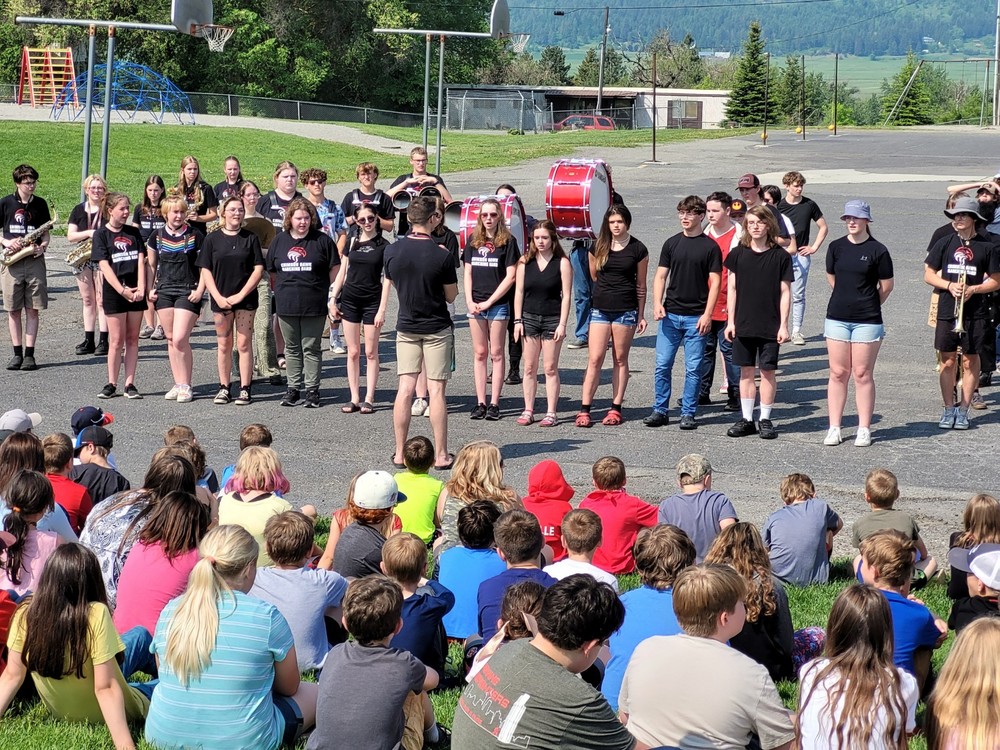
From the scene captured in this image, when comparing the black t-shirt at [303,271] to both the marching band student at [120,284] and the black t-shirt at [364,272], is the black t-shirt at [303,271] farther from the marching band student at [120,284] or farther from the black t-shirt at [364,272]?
the marching band student at [120,284]

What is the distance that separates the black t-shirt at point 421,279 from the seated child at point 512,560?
4569 mm

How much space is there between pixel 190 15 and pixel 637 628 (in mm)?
14625

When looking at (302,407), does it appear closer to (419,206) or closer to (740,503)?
(419,206)

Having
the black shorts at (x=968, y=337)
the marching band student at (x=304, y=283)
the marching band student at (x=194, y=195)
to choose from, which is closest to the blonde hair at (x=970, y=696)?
the black shorts at (x=968, y=337)

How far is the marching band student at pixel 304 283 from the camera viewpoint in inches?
470

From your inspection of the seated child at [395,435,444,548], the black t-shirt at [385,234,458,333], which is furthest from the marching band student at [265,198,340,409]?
the seated child at [395,435,444,548]

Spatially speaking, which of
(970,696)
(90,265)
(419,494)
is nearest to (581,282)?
(90,265)

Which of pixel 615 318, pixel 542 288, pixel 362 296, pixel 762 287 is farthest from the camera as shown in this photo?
pixel 362 296

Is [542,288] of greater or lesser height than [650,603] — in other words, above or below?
above

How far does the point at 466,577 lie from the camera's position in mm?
6613

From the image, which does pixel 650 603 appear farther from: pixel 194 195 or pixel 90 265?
pixel 90 265

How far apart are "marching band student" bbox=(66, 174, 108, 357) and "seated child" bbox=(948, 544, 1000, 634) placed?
9.46 m

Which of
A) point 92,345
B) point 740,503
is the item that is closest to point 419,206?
point 740,503

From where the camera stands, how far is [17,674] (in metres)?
5.33
